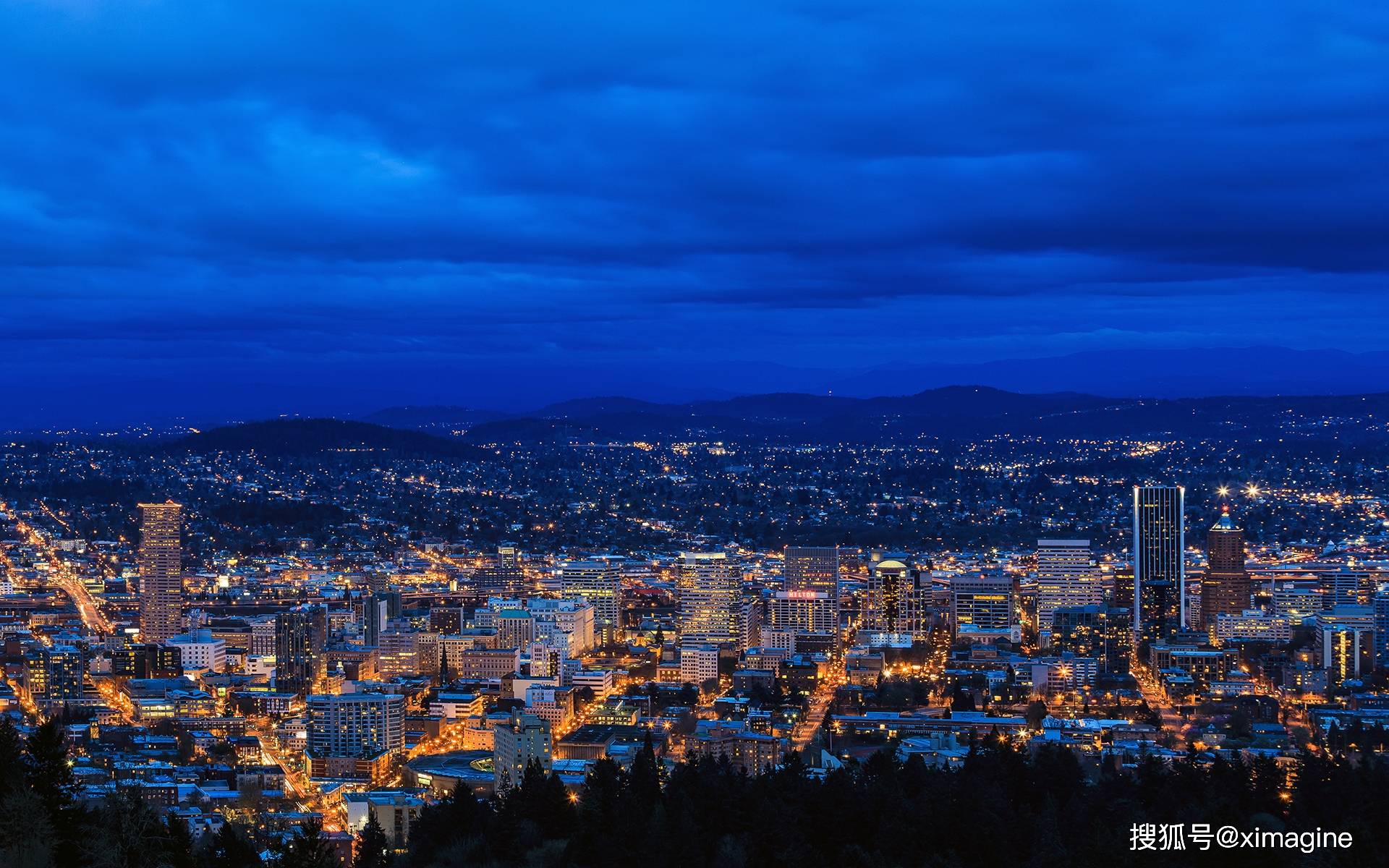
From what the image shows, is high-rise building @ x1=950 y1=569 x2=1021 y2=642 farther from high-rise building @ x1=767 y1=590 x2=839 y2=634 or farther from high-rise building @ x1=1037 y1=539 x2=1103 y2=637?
high-rise building @ x1=767 y1=590 x2=839 y2=634

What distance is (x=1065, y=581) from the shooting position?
149 feet

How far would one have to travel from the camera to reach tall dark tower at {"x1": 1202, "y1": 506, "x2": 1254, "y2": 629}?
4456cm

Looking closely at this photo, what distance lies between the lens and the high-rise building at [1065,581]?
44.6 metres

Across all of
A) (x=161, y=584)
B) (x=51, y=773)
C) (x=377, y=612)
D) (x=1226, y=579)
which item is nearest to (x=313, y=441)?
(x=161, y=584)

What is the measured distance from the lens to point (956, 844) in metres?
16.8

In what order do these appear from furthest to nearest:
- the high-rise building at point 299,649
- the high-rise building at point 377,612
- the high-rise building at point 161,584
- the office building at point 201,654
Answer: the high-rise building at point 161,584, the high-rise building at point 377,612, the office building at point 201,654, the high-rise building at point 299,649

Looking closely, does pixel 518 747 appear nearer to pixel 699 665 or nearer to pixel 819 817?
pixel 819 817

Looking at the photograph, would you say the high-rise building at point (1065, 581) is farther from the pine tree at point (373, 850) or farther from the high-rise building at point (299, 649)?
the pine tree at point (373, 850)

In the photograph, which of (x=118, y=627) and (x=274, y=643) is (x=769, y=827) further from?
(x=118, y=627)

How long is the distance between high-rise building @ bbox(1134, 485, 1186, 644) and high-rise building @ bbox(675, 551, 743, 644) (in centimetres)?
871

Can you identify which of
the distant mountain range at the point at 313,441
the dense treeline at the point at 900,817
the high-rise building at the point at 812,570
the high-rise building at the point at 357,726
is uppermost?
the distant mountain range at the point at 313,441

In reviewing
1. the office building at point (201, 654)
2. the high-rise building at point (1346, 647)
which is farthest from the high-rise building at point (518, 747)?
the high-rise building at point (1346, 647)

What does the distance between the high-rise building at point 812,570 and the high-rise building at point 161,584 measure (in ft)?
46.9

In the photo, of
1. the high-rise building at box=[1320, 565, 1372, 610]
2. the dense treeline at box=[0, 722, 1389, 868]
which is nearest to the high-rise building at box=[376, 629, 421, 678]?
the dense treeline at box=[0, 722, 1389, 868]
